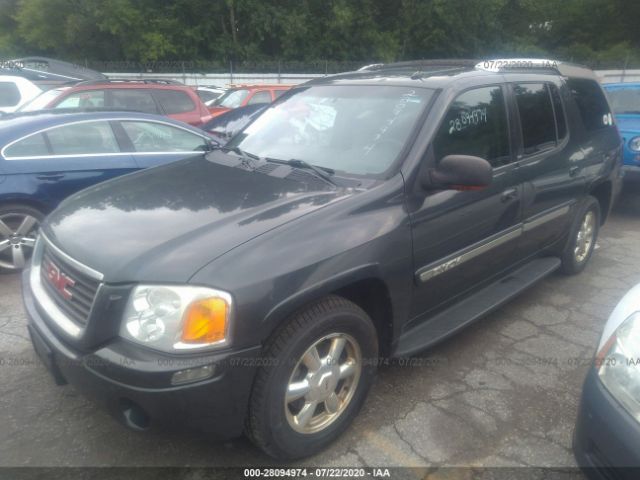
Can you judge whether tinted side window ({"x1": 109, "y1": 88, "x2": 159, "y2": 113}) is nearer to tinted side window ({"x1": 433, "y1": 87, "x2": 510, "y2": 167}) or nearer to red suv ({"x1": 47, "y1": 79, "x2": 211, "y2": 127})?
red suv ({"x1": 47, "y1": 79, "x2": 211, "y2": 127})

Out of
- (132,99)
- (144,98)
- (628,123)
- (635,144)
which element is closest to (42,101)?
(132,99)

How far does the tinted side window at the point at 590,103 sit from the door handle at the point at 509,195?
1399mm

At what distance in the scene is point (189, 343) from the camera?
6.59 feet

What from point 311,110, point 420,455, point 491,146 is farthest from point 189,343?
point 491,146

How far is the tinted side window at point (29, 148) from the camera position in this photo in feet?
15.3

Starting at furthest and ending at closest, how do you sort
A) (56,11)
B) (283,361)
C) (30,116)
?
(56,11) < (30,116) < (283,361)

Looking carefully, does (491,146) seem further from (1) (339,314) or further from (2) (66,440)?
(2) (66,440)

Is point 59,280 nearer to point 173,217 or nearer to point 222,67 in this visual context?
point 173,217

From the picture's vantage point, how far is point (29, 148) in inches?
187

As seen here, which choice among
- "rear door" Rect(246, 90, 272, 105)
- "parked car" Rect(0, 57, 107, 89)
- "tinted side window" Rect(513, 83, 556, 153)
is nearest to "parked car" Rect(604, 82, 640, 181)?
"tinted side window" Rect(513, 83, 556, 153)

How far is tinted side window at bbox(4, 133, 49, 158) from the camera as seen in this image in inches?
183

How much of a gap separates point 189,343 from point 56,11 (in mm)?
40648

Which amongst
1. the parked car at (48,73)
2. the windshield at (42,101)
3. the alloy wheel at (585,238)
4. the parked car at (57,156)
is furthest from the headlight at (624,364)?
the parked car at (48,73)

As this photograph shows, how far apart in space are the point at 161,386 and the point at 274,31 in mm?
31276
